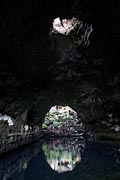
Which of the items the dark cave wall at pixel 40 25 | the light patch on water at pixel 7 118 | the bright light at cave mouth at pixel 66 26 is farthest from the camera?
the light patch on water at pixel 7 118

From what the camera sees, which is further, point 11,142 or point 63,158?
point 11,142

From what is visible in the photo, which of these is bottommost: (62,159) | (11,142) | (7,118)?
(62,159)

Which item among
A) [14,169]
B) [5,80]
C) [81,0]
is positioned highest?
[81,0]

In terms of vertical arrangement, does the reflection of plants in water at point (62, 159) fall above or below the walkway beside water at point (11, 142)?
below

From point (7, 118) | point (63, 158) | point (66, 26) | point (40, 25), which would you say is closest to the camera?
point (40, 25)

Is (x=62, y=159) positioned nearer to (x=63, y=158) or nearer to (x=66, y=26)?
(x=63, y=158)

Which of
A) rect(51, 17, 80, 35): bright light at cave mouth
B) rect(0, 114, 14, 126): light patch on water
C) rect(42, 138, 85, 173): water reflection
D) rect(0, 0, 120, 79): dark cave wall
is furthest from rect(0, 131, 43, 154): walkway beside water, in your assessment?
rect(51, 17, 80, 35): bright light at cave mouth

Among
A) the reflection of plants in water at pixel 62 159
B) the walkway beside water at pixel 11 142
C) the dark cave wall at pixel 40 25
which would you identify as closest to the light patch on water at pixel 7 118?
the walkway beside water at pixel 11 142

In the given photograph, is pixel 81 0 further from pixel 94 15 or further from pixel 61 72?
pixel 61 72

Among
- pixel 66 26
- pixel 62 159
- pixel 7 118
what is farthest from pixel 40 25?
pixel 7 118

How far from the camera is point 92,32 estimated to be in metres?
8.70

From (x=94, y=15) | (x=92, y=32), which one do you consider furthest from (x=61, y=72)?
(x=94, y=15)

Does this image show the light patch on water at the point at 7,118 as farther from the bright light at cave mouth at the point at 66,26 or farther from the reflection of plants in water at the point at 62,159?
the bright light at cave mouth at the point at 66,26

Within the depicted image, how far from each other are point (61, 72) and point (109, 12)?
5.38 m
